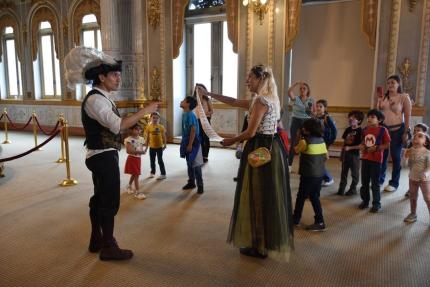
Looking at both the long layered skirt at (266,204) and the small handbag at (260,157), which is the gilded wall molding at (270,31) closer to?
the long layered skirt at (266,204)

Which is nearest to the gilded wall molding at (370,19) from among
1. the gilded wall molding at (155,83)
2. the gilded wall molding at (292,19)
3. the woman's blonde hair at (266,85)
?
the gilded wall molding at (292,19)

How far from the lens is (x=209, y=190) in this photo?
5.15m

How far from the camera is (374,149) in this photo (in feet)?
13.6

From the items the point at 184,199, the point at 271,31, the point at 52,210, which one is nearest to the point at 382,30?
the point at 271,31

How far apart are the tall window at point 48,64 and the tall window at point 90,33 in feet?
4.07

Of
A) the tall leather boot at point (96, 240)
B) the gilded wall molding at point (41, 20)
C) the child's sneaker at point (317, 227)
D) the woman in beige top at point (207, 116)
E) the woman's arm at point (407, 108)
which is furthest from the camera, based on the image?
the gilded wall molding at point (41, 20)

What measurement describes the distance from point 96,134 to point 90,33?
992 centimetres

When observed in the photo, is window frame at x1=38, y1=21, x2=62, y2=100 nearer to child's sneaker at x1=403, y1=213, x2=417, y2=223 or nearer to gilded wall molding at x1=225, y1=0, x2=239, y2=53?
gilded wall molding at x1=225, y1=0, x2=239, y2=53

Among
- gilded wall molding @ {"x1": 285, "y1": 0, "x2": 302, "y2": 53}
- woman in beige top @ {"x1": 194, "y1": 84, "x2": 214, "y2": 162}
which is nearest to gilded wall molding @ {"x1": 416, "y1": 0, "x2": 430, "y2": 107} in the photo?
gilded wall molding @ {"x1": 285, "y1": 0, "x2": 302, "y2": 53}

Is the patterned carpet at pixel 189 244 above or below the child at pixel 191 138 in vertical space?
below

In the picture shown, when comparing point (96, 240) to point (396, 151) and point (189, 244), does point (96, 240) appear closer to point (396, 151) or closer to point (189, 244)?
point (189, 244)

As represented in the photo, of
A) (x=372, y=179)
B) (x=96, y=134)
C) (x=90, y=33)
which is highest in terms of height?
(x=90, y=33)

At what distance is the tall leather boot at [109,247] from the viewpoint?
9.90ft

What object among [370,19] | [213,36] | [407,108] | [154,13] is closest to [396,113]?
[407,108]
